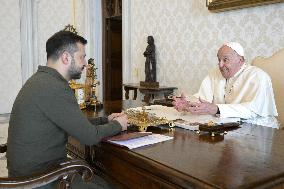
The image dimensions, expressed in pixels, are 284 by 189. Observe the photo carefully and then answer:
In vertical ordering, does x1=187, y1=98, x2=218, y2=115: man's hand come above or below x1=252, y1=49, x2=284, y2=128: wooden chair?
below

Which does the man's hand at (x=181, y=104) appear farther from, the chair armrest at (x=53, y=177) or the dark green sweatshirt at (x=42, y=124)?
the chair armrest at (x=53, y=177)

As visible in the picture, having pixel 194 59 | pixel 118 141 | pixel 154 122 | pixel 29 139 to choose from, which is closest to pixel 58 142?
pixel 29 139

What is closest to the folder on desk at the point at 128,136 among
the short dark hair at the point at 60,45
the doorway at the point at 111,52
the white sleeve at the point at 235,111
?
the short dark hair at the point at 60,45

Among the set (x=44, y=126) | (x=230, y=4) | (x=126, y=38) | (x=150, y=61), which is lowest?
(x=44, y=126)

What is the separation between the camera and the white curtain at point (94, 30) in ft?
24.3

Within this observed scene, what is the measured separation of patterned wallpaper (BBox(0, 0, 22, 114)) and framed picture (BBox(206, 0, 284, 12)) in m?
5.10

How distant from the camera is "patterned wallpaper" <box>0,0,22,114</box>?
7.42 metres

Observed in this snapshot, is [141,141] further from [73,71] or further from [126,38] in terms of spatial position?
[126,38]

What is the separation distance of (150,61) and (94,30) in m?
2.70

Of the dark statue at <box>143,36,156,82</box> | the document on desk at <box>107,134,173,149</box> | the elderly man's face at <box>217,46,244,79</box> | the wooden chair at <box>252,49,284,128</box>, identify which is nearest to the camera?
the document on desk at <box>107,134,173,149</box>

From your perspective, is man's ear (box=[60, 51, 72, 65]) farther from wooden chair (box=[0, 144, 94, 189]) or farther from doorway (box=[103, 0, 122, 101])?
doorway (box=[103, 0, 122, 101])

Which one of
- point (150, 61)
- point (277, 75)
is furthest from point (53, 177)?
point (150, 61)

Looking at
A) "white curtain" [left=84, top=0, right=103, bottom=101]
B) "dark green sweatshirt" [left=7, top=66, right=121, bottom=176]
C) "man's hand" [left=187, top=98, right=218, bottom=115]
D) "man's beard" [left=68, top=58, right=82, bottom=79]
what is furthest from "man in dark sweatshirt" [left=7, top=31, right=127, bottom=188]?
"white curtain" [left=84, top=0, right=103, bottom=101]

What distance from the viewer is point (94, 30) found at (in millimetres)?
7574
